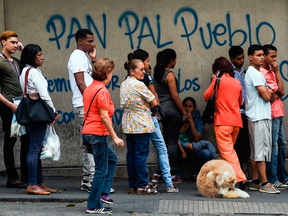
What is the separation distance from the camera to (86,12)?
294 inches

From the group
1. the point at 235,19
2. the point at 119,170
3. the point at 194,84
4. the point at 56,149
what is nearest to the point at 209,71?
the point at 194,84

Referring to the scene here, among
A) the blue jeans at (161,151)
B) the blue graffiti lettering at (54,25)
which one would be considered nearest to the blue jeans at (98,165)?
Result: the blue jeans at (161,151)

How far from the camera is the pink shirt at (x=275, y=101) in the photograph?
22.1 ft

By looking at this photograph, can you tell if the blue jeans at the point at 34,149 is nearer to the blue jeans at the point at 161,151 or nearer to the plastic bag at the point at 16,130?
the plastic bag at the point at 16,130

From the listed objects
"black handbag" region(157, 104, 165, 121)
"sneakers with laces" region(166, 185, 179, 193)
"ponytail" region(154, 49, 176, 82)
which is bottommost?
"sneakers with laces" region(166, 185, 179, 193)

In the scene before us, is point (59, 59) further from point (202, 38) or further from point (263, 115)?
point (263, 115)

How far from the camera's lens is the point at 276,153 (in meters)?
6.73

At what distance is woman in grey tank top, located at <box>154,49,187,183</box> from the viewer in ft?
22.2

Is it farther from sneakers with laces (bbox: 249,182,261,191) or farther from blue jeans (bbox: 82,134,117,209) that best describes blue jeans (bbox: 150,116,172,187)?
blue jeans (bbox: 82,134,117,209)

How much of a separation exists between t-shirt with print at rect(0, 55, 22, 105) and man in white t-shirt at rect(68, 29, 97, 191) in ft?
2.67

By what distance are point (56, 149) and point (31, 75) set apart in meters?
0.97

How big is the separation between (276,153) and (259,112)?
696 mm

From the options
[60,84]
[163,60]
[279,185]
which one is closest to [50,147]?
[60,84]

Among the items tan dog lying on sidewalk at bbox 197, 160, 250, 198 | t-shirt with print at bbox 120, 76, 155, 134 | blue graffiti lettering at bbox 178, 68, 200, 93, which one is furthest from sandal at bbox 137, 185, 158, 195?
blue graffiti lettering at bbox 178, 68, 200, 93
